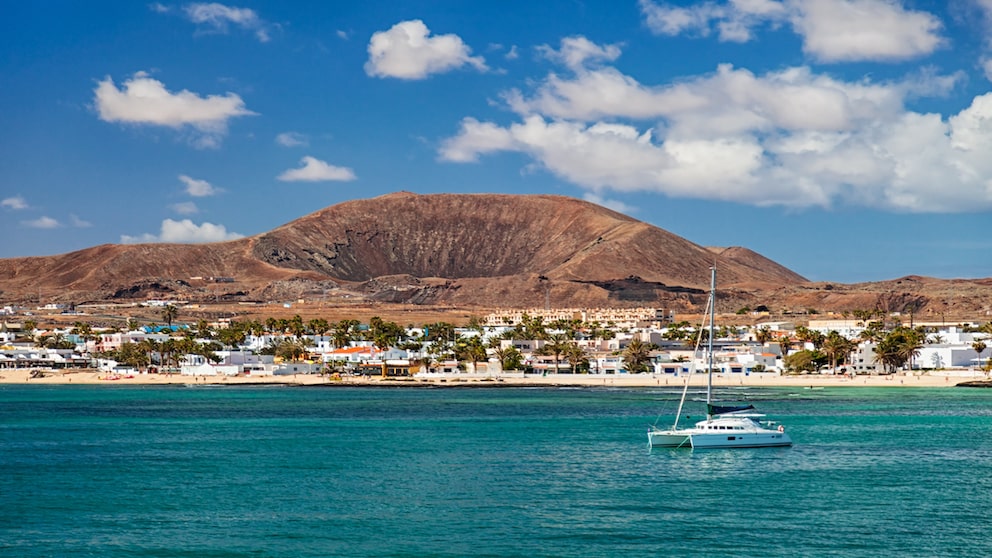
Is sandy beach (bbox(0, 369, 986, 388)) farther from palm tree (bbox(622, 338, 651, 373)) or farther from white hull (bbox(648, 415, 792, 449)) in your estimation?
white hull (bbox(648, 415, 792, 449))

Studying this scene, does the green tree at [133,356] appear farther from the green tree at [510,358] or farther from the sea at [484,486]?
the sea at [484,486]

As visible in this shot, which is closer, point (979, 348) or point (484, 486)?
point (484, 486)

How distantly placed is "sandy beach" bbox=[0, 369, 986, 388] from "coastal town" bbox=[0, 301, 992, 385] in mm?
256

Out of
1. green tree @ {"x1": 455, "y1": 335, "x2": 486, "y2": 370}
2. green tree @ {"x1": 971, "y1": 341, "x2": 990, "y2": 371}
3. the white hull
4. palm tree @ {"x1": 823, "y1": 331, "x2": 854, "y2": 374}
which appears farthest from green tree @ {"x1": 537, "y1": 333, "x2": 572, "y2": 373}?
the white hull

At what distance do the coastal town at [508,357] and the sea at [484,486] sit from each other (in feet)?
162

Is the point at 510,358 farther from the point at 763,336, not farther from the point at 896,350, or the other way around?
the point at 896,350

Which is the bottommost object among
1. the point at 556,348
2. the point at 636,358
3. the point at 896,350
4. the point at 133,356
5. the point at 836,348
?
the point at 636,358

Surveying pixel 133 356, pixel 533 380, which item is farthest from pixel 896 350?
pixel 133 356

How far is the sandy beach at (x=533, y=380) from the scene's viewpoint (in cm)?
13012

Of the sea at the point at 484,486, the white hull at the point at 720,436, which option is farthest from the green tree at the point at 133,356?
the white hull at the point at 720,436

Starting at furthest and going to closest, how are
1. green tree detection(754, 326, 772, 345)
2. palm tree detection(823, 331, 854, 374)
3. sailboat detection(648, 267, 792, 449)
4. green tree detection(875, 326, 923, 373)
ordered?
green tree detection(754, 326, 772, 345) → palm tree detection(823, 331, 854, 374) → green tree detection(875, 326, 923, 373) → sailboat detection(648, 267, 792, 449)

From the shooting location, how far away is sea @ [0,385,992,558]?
38.7 metres

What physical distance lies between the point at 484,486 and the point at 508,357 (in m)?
99.1

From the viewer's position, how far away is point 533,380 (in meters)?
141
